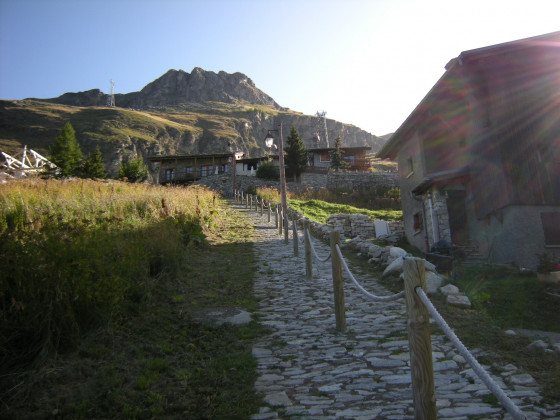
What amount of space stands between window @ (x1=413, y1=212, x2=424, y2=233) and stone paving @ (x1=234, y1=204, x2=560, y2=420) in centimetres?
1123

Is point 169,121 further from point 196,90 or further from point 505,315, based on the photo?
point 505,315

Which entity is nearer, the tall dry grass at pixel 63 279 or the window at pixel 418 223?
the tall dry grass at pixel 63 279

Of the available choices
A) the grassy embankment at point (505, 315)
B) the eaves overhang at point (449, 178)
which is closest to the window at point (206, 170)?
the eaves overhang at point (449, 178)

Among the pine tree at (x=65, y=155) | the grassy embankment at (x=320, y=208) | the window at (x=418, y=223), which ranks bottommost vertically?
the window at (x=418, y=223)

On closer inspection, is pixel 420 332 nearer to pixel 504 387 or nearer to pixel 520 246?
pixel 504 387

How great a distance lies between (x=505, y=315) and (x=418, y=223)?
11.4 meters

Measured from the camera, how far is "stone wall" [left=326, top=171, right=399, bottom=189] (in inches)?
1388

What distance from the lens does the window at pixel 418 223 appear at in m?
16.8

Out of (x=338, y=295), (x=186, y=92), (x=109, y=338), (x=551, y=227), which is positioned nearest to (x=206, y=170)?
(x=551, y=227)

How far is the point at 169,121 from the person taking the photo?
105562mm

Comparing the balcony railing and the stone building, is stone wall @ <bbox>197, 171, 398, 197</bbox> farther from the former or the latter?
the stone building

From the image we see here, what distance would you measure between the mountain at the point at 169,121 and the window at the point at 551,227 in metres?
37.1

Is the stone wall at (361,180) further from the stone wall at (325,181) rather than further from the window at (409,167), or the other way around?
the window at (409,167)

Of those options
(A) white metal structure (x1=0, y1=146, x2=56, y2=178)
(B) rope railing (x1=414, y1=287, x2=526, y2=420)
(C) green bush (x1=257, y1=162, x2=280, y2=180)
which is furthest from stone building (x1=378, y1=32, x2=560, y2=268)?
(C) green bush (x1=257, y1=162, x2=280, y2=180)
